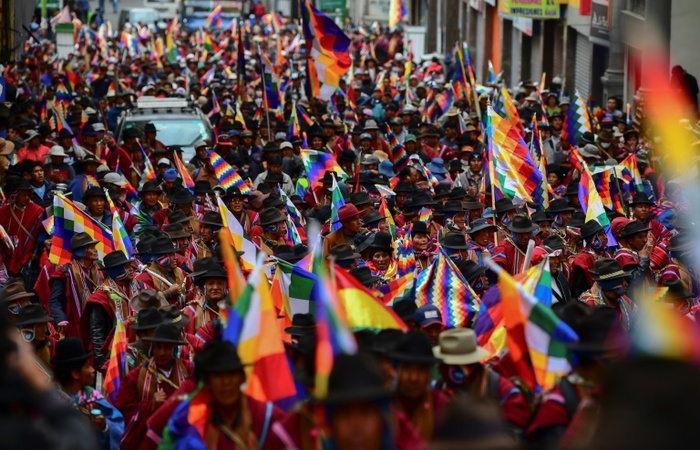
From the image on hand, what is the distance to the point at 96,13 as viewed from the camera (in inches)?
2635

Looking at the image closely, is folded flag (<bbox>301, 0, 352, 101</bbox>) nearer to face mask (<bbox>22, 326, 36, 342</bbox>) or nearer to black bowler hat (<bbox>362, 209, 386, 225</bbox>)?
black bowler hat (<bbox>362, 209, 386, 225</bbox>)

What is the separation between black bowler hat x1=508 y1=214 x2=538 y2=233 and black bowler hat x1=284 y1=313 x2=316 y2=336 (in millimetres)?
3762

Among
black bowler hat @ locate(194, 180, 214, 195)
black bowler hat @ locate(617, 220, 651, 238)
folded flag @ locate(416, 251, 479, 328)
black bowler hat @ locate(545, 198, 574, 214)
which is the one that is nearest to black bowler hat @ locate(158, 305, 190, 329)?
folded flag @ locate(416, 251, 479, 328)

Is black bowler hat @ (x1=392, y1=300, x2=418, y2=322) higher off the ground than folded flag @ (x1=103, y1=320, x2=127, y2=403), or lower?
higher

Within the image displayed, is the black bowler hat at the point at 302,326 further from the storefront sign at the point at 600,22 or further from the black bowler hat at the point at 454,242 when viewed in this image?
the storefront sign at the point at 600,22

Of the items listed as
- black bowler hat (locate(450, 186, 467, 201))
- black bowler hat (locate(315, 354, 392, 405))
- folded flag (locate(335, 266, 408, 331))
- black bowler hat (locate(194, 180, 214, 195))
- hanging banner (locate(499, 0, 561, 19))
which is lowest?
hanging banner (locate(499, 0, 561, 19))

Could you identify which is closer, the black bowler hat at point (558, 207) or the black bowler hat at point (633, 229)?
the black bowler hat at point (633, 229)

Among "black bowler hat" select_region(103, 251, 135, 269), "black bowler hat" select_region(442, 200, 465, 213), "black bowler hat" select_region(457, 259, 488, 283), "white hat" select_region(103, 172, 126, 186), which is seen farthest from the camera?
"white hat" select_region(103, 172, 126, 186)

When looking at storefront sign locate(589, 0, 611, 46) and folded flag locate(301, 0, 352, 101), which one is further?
storefront sign locate(589, 0, 611, 46)

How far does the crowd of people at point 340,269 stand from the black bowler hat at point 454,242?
0.02 m

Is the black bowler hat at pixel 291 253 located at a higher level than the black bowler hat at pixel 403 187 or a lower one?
higher

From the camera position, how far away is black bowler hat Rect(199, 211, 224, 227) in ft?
45.0

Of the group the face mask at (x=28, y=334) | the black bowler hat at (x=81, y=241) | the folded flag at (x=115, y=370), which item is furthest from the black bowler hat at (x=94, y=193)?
the folded flag at (x=115, y=370)

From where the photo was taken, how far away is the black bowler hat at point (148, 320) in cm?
929
